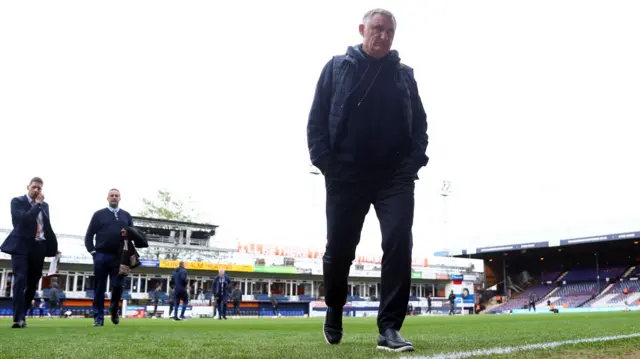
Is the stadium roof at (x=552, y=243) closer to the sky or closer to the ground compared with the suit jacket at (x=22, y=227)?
closer to the sky

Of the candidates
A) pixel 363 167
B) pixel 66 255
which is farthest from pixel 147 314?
pixel 363 167

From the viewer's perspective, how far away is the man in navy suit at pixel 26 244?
6840mm

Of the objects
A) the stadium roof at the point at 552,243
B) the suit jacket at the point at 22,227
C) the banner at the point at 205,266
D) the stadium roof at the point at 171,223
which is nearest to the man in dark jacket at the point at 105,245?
the suit jacket at the point at 22,227

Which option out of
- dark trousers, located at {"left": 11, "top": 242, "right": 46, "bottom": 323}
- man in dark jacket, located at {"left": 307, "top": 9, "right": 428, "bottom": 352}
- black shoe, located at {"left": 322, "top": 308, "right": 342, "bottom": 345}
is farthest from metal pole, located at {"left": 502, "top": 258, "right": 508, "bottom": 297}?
man in dark jacket, located at {"left": 307, "top": 9, "right": 428, "bottom": 352}

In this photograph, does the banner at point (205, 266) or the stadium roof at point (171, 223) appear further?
the stadium roof at point (171, 223)

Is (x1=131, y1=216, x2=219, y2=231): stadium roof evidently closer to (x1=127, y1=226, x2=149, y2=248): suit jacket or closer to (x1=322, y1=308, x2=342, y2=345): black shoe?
(x1=127, y1=226, x2=149, y2=248): suit jacket

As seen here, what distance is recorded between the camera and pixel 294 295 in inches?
1962

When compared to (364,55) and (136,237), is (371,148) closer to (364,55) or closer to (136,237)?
(364,55)

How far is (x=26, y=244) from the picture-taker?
272 inches

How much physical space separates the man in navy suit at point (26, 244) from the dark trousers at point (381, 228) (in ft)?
15.9

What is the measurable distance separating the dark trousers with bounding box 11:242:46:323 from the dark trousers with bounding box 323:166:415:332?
4.86 meters

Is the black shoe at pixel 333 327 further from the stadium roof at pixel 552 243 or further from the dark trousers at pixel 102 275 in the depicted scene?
the stadium roof at pixel 552 243

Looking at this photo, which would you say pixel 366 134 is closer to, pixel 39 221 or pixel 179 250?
pixel 39 221

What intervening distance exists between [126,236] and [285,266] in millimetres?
40858
